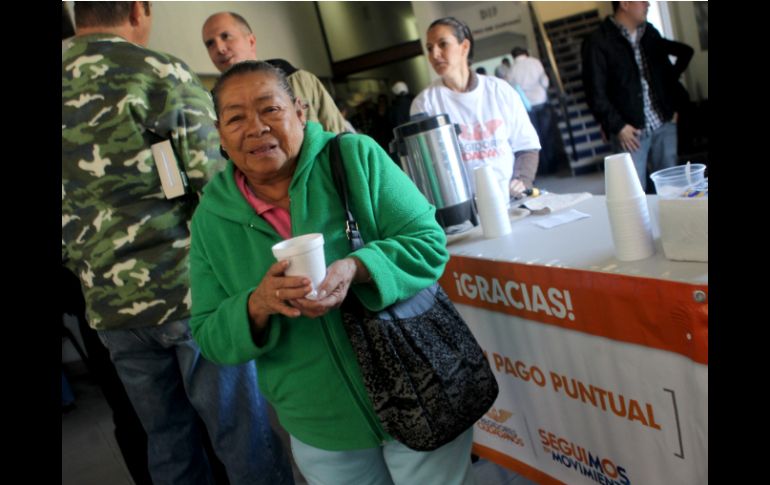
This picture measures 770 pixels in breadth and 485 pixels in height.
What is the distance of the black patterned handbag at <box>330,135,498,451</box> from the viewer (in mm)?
1198

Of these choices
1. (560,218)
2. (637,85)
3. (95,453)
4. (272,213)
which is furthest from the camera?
(95,453)

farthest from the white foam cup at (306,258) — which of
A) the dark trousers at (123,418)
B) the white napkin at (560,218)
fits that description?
the dark trousers at (123,418)

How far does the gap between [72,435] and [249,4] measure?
25.5ft

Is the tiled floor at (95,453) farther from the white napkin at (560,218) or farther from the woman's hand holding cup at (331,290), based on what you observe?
the woman's hand holding cup at (331,290)

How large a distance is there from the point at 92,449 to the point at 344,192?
3.16 metres

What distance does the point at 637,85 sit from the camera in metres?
3.29

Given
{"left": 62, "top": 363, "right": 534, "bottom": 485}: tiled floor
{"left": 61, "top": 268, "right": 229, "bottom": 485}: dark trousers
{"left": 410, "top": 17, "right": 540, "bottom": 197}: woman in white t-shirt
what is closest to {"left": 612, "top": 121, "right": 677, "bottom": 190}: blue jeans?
{"left": 410, "top": 17, "right": 540, "bottom": 197}: woman in white t-shirt

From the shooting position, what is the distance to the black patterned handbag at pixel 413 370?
120cm

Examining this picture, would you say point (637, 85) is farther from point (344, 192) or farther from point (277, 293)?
point (277, 293)

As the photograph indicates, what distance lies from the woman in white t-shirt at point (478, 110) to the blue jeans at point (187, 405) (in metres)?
1.33

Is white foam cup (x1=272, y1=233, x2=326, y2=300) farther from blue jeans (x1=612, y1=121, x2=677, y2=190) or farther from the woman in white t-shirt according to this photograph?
blue jeans (x1=612, y1=121, x2=677, y2=190)

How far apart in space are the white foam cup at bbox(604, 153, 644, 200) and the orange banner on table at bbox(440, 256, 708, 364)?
0.19 m

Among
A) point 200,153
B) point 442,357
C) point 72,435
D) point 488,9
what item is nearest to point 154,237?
point 200,153

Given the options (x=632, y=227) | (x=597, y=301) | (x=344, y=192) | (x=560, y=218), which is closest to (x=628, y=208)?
(x=632, y=227)
